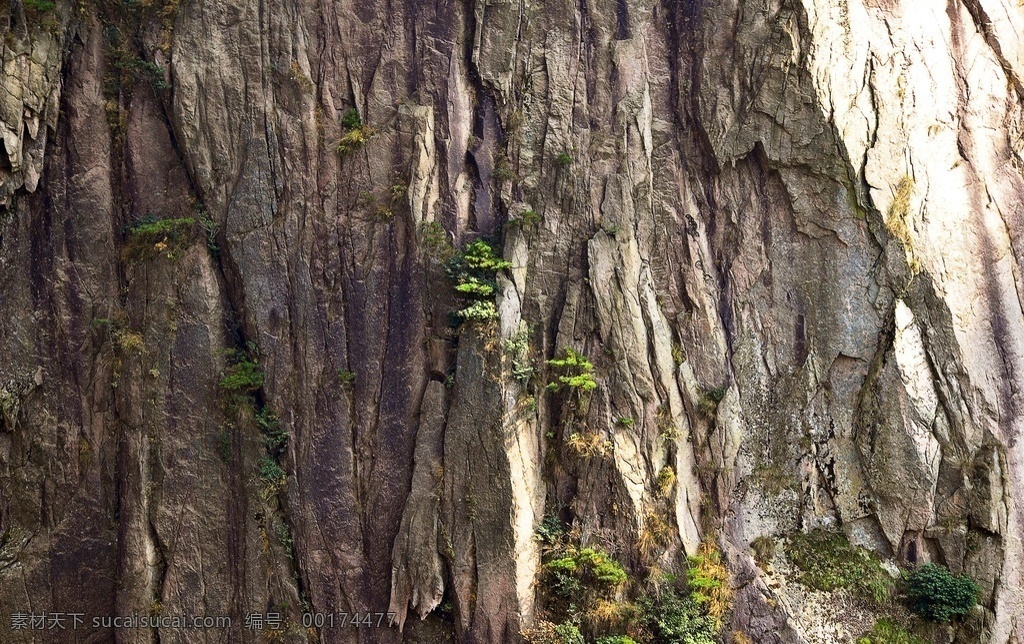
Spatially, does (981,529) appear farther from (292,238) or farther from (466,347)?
(292,238)

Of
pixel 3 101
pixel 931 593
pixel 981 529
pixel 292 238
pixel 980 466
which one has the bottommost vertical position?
pixel 931 593

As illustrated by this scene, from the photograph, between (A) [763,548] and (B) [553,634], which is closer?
(B) [553,634]

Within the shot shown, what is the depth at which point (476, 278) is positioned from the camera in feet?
42.5

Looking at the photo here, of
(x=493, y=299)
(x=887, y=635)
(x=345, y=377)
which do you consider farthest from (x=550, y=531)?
(x=887, y=635)

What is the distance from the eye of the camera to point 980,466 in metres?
12.5

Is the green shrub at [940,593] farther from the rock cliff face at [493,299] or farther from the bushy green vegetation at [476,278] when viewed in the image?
the bushy green vegetation at [476,278]

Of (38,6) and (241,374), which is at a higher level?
(38,6)

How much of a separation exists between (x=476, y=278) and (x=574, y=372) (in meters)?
2.57

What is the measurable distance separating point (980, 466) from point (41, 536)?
17.5 m

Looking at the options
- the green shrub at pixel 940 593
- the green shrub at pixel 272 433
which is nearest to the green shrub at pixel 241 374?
the green shrub at pixel 272 433

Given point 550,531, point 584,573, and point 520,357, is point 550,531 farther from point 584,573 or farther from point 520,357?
point 520,357

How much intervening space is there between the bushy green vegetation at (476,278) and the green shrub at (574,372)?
60.4 inches

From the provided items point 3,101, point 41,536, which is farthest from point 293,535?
point 3,101

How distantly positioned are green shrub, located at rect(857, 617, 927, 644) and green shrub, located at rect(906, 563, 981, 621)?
1.43ft
